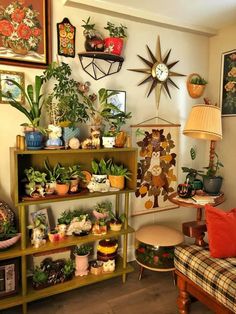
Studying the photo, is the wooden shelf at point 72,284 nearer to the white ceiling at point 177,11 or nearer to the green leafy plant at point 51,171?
the green leafy plant at point 51,171

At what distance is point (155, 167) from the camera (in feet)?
8.27

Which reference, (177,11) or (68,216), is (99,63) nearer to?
(177,11)

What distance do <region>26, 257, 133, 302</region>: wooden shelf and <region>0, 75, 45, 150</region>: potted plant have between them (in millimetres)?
1014

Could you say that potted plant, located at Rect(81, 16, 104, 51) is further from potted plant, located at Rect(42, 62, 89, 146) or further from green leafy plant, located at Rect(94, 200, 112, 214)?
green leafy plant, located at Rect(94, 200, 112, 214)

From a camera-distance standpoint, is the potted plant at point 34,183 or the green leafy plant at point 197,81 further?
the green leafy plant at point 197,81

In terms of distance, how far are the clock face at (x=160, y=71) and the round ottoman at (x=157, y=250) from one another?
1.41 metres

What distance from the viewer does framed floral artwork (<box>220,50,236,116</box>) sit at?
2.46m

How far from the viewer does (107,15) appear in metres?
2.14

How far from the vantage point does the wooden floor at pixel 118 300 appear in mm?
1810

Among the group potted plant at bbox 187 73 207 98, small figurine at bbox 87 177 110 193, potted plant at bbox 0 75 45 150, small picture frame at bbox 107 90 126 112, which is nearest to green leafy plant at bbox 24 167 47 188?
potted plant at bbox 0 75 45 150

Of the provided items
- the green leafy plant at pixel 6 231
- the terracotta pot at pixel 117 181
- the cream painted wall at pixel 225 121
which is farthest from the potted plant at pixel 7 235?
the cream painted wall at pixel 225 121

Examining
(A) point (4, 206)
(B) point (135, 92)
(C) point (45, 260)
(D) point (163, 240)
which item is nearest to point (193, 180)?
(D) point (163, 240)

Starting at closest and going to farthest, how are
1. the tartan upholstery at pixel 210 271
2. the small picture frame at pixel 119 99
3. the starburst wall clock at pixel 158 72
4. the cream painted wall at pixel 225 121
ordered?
1. the tartan upholstery at pixel 210 271
2. the small picture frame at pixel 119 99
3. the starburst wall clock at pixel 158 72
4. the cream painted wall at pixel 225 121

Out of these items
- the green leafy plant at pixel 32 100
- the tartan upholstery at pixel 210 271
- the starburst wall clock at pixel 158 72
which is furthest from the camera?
the starburst wall clock at pixel 158 72
